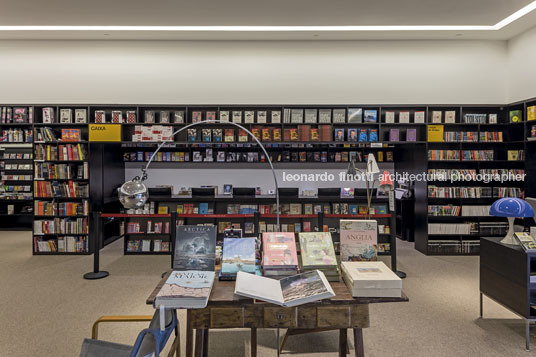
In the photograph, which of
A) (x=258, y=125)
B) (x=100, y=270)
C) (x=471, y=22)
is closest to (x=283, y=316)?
(x=100, y=270)

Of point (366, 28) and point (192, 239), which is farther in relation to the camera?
point (366, 28)

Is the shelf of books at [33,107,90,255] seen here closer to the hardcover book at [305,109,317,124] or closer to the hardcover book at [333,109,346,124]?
the hardcover book at [305,109,317,124]

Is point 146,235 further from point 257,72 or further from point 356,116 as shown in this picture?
point 356,116

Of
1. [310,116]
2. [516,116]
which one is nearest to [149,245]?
[310,116]

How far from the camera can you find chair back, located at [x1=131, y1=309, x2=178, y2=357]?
5.78ft

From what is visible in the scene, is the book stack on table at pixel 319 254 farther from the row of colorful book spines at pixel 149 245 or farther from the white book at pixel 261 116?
the row of colorful book spines at pixel 149 245

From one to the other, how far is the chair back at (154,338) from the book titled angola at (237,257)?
14.7 inches

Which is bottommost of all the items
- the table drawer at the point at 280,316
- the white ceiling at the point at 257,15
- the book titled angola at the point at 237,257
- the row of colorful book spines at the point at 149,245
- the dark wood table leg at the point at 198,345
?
the row of colorful book spines at the point at 149,245

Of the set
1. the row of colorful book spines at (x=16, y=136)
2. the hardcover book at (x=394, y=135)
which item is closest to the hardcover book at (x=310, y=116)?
the hardcover book at (x=394, y=135)

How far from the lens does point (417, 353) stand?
300cm

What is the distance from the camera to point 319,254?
222 cm

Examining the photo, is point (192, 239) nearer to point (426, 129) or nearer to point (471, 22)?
point (426, 129)

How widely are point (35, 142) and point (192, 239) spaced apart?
572 centimetres

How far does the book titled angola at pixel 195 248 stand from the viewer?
2139 mm
